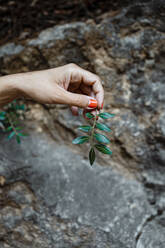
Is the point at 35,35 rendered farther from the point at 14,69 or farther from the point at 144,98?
the point at 144,98

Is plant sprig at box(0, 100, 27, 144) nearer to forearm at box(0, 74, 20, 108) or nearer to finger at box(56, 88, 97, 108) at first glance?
forearm at box(0, 74, 20, 108)

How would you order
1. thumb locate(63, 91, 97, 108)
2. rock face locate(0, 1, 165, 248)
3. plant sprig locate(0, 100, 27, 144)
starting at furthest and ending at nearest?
plant sprig locate(0, 100, 27, 144) → rock face locate(0, 1, 165, 248) → thumb locate(63, 91, 97, 108)

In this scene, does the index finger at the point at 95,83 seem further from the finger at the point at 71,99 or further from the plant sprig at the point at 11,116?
the plant sprig at the point at 11,116

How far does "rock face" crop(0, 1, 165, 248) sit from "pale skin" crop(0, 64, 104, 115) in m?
0.33

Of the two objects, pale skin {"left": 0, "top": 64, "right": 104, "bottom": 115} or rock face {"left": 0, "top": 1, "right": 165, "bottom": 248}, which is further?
rock face {"left": 0, "top": 1, "right": 165, "bottom": 248}

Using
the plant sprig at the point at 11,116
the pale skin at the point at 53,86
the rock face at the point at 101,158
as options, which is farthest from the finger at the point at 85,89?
the plant sprig at the point at 11,116

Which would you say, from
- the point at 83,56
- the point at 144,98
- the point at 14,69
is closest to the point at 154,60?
the point at 144,98

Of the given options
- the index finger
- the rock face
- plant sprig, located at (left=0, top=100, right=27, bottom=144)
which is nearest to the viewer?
the index finger

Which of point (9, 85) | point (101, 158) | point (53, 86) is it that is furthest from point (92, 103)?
point (101, 158)

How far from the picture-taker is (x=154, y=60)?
4.08 ft

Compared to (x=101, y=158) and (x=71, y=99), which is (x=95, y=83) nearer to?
(x=71, y=99)

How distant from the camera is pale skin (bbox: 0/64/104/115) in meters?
0.88

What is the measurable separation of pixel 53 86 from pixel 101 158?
2.11 feet

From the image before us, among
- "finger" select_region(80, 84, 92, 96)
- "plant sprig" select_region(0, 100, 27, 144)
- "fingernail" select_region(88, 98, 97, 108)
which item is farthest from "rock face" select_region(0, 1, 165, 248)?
"fingernail" select_region(88, 98, 97, 108)
